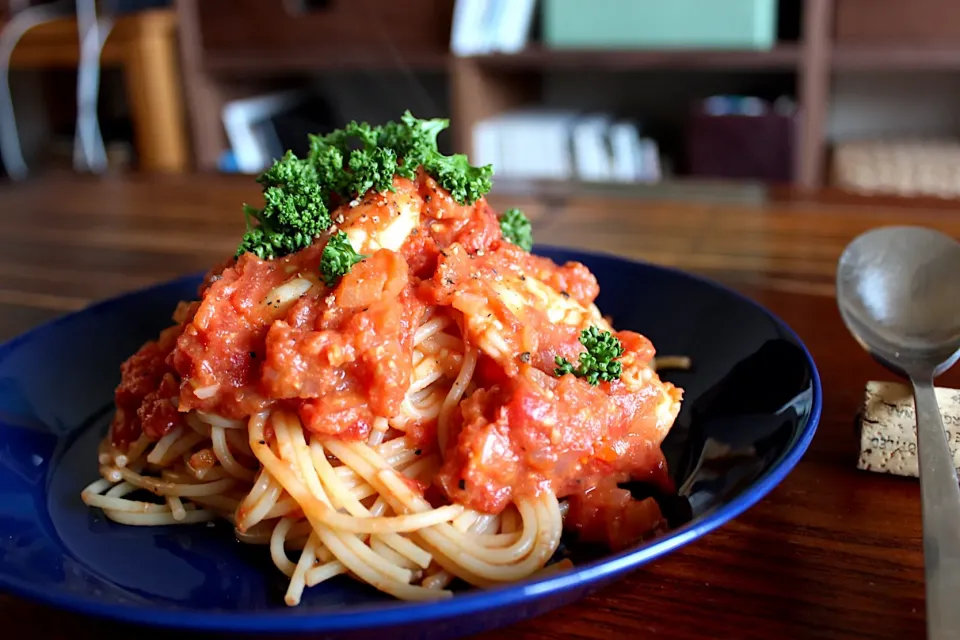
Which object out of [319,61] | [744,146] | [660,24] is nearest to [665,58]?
[660,24]

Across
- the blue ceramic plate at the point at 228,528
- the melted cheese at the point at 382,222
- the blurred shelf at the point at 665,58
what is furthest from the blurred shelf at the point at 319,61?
the melted cheese at the point at 382,222

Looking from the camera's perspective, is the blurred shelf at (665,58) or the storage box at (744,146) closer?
the blurred shelf at (665,58)

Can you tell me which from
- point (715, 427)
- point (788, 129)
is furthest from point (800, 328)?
point (788, 129)

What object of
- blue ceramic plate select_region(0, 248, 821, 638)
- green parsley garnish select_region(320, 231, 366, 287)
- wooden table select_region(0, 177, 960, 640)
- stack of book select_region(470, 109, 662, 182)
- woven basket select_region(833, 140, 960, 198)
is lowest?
woven basket select_region(833, 140, 960, 198)

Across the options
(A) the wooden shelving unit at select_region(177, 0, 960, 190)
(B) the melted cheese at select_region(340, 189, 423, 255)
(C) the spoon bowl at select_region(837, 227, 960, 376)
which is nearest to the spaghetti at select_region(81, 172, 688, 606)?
(B) the melted cheese at select_region(340, 189, 423, 255)

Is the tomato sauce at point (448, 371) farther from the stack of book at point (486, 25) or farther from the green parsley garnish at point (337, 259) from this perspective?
the stack of book at point (486, 25)

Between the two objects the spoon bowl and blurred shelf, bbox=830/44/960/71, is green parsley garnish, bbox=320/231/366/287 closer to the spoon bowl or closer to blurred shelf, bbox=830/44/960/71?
the spoon bowl

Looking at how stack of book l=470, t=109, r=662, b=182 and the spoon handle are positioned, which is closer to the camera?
the spoon handle
